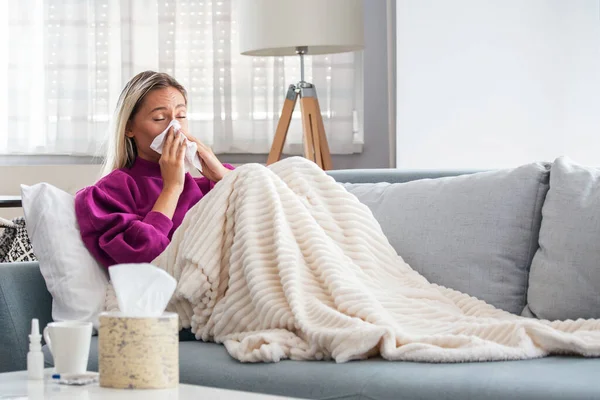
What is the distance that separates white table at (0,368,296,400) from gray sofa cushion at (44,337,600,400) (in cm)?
32

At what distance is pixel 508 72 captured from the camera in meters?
3.36

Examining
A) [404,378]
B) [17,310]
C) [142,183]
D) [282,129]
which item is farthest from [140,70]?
[404,378]

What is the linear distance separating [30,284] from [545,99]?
2.07 metres

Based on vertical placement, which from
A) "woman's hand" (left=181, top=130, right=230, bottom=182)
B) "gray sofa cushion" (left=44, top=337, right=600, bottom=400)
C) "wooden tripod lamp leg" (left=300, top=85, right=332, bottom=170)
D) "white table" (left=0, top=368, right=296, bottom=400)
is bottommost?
"gray sofa cushion" (left=44, top=337, right=600, bottom=400)

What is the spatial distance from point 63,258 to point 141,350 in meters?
0.90

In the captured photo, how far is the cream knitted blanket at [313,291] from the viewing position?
5.14ft

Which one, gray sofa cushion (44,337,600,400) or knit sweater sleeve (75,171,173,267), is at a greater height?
knit sweater sleeve (75,171,173,267)

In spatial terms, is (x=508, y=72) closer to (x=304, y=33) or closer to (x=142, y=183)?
(x=304, y=33)

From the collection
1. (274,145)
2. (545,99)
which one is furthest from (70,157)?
(545,99)

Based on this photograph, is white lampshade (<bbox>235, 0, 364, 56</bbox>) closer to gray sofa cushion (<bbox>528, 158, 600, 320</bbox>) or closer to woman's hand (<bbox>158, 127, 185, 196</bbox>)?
woman's hand (<bbox>158, 127, 185, 196</bbox>)

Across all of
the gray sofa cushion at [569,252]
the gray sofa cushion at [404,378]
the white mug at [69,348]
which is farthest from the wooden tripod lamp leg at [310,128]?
the white mug at [69,348]

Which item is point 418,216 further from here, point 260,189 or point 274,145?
point 274,145

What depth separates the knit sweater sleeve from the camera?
2004 mm

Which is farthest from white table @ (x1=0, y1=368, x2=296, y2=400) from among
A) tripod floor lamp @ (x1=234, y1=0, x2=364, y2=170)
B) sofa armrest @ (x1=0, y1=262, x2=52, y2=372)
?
tripod floor lamp @ (x1=234, y1=0, x2=364, y2=170)
